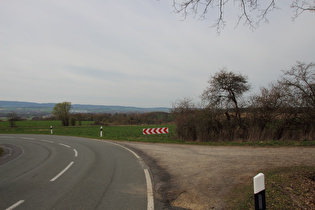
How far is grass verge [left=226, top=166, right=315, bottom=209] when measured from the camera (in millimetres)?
3555

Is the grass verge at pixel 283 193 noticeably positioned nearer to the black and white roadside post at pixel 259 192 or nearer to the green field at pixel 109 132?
the black and white roadside post at pixel 259 192

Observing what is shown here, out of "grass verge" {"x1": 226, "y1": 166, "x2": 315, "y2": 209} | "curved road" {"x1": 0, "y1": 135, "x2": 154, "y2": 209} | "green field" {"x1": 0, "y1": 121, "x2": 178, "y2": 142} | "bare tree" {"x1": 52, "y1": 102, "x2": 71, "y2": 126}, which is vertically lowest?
"green field" {"x1": 0, "y1": 121, "x2": 178, "y2": 142}

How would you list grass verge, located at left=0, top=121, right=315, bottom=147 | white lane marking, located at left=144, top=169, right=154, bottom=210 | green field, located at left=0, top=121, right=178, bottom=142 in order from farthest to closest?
green field, located at left=0, top=121, right=178, bottom=142 < grass verge, located at left=0, top=121, right=315, bottom=147 < white lane marking, located at left=144, top=169, right=154, bottom=210

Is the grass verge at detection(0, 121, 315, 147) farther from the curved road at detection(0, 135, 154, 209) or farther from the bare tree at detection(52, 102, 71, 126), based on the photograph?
the bare tree at detection(52, 102, 71, 126)

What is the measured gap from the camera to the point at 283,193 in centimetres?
393

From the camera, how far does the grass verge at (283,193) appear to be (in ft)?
11.7

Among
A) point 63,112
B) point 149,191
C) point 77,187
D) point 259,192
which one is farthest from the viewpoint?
point 63,112

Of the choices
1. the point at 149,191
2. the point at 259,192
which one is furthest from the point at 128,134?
the point at 259,192

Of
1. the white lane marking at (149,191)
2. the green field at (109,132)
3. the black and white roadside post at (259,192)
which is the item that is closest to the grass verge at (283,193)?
the black and white roadside post at (259,192)

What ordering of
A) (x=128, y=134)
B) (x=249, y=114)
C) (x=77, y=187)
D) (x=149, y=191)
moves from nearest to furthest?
(x=149, y=191)
(x=77, y=187)
(x=249, y=114)
(x=128, y=134)

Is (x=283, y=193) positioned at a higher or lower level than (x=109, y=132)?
higher

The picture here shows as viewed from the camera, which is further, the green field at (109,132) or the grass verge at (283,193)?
the green field at (109,132)

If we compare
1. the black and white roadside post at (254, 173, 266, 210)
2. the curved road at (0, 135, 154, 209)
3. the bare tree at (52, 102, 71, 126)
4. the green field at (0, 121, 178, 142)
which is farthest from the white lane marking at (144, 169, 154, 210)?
the bare tree at (52, 102, 71, 126)

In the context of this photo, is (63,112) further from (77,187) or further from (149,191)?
(149,191)
